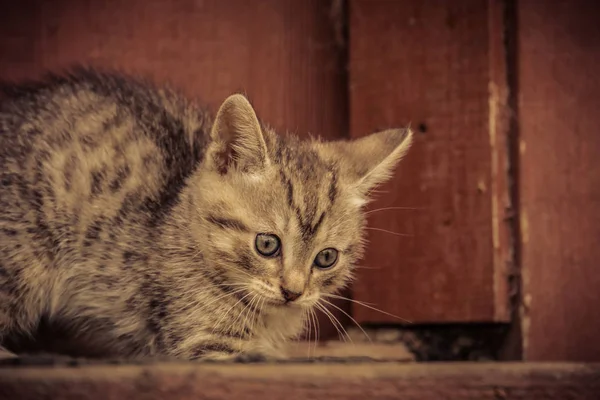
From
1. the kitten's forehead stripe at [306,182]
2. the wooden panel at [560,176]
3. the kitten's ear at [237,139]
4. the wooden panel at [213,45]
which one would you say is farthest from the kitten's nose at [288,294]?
the wooden panel at [560,176]

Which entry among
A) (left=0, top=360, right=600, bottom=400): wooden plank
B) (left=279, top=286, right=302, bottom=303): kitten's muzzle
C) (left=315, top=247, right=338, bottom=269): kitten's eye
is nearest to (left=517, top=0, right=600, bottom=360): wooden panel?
(left=315, top=247, right=338, bottom=269): kitten's eye

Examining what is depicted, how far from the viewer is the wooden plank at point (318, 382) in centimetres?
114

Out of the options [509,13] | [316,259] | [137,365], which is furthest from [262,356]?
[509,13]

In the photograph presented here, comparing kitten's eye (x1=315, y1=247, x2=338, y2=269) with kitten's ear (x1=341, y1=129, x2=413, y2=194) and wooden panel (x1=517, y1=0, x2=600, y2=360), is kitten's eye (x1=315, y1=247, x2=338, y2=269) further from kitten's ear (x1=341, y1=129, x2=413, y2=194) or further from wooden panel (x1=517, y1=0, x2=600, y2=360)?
wooden panel (x1=517, y1=0, x2=600, y2=360)

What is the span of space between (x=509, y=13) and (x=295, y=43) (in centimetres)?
55

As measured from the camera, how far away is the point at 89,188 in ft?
Result: 6.15

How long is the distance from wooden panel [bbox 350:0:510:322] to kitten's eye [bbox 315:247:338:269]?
22cm

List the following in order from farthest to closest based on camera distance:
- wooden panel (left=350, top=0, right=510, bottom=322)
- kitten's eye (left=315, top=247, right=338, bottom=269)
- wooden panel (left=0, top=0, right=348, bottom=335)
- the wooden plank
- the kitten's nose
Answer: wooden panel (left=0, top=0, right=348, bottom=335) < wooden panel (left=350, top=0, right=510, bottom=322) < kitten's eye (left=315, top=247, right=338, bottom=269) < the kitten's nose < the wooden plank

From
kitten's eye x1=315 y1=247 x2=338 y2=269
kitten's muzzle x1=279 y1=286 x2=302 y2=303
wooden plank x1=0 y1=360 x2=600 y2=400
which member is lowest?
wooden plank x1=0 y1=360 x2=600 y2=400

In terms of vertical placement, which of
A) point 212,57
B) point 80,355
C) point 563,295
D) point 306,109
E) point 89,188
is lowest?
point 80,355

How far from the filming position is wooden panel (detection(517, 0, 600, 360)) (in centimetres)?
185

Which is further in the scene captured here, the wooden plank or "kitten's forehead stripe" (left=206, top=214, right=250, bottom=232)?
"kitten's forehead stripe" (left=206, top=214, right=250, bottom=232)

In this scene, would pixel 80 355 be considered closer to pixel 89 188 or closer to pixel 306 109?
pixel 89 188

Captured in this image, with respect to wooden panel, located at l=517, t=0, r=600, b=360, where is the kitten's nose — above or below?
below
